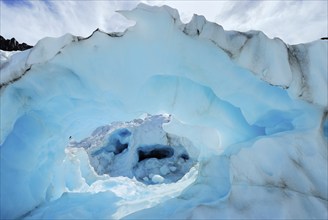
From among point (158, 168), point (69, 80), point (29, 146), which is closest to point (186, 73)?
point (69, 80)

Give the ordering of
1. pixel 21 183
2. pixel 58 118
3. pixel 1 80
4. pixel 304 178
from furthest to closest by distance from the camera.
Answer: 1. pixel 58 118
2. pixel 21 183
3. pixel 1 80
4. pixel 304 178

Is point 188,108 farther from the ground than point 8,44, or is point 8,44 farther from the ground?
point 8,44

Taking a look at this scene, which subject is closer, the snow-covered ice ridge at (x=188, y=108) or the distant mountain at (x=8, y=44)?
the snow-covered ice ridge at (x=188, y=108)

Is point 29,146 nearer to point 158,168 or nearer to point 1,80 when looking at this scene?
point 1,80

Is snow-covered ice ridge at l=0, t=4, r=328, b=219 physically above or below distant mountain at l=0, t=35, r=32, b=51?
below

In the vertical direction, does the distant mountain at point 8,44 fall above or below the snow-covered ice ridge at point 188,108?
above

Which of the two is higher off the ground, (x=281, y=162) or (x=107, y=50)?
(x=107, y=50)

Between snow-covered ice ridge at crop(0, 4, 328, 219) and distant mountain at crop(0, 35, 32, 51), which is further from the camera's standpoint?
distant mountain at crop(0, 35, 32, 51)

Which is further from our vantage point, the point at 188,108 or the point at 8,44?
the point at 8,44
